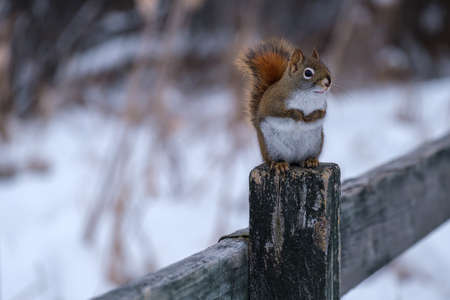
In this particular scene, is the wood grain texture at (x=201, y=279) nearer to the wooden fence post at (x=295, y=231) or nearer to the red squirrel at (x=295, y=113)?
the wooden fence post at (x=295, y=231)

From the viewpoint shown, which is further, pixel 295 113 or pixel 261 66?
pixel 261 66

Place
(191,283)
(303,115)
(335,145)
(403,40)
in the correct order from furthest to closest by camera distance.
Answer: (403,40) → (335,145) → (303,115) → (191,283)

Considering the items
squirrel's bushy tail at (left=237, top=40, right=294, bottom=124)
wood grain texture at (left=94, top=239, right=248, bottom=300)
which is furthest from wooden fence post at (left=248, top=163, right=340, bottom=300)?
squirrel's bushy tail at (left=237, top=40, right=294, bottom=124)

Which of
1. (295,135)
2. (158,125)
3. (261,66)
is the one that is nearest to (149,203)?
(158,125)

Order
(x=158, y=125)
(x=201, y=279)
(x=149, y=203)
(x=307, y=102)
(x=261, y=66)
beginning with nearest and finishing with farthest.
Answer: (x=201, y=279) < (x=307, y=102) < (x=261, y=66) < (x=158, y=125) < (x=149, y=203)

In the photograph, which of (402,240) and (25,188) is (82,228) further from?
(402,240)

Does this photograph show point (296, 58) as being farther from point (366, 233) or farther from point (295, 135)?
point (366, 233)

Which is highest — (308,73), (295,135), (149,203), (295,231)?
(308,73)

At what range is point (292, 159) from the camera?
100 centimetres

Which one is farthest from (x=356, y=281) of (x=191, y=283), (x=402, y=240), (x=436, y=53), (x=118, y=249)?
(x=436, y=53)

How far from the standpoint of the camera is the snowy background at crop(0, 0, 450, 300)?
2389mm

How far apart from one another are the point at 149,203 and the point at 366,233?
7.13ft

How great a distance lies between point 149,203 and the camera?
3.08 metres

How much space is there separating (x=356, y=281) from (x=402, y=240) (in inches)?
8.8
